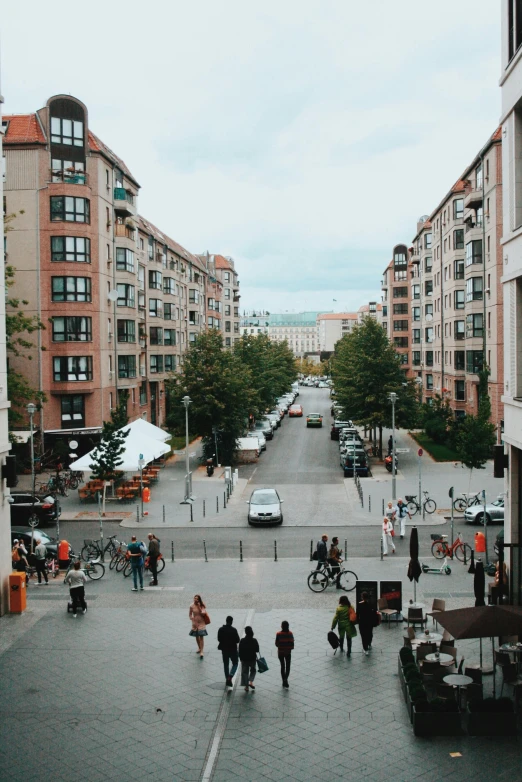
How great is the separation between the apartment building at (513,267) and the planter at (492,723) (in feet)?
19.2

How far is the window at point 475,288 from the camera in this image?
48.9m

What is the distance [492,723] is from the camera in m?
11.7

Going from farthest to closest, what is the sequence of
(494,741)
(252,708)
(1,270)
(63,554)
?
(63,554) < (1,270) < (252,708) < (494,741)

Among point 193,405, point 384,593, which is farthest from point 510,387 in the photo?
point 193,405

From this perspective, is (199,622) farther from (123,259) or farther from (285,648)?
(123,259)

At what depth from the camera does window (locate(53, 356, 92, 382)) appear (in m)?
44.3

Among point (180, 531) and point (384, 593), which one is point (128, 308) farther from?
point (384, 593)

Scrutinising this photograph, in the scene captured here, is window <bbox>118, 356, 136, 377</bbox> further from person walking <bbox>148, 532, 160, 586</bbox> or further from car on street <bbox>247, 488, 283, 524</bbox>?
person walking <bbox>148, 532, 160, 586</bbox>

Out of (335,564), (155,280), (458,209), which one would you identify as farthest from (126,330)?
(335,564)

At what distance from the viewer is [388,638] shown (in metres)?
16.6

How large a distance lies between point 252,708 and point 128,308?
130 ft

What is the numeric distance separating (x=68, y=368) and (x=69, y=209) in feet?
30.6

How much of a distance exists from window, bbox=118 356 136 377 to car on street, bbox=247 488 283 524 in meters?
20.9

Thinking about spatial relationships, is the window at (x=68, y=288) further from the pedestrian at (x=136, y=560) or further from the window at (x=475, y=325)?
the pedestrian at (x=136, y=560)
